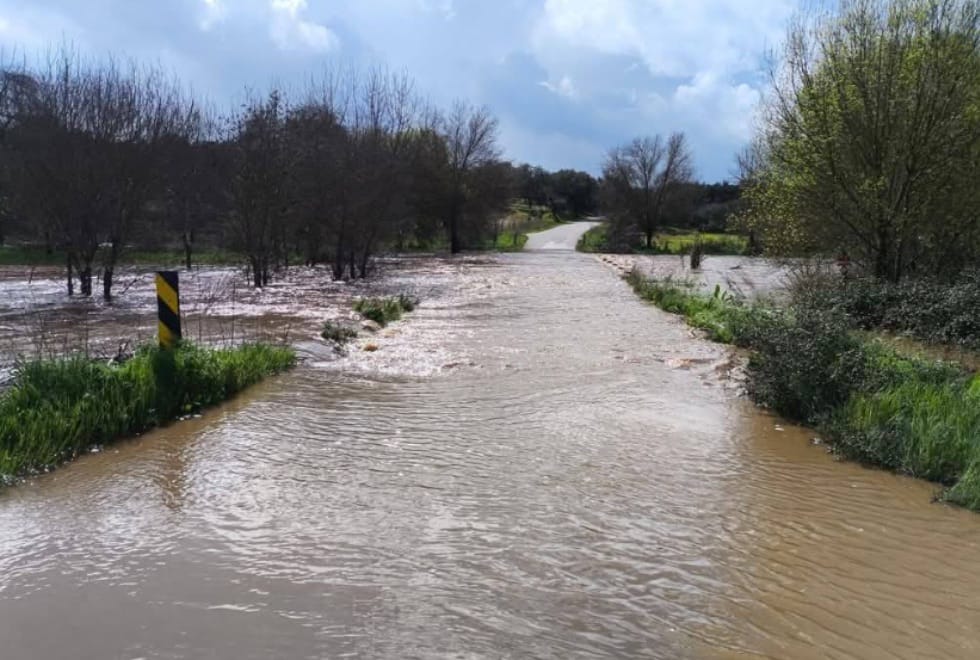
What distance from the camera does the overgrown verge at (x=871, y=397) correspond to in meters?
6.04

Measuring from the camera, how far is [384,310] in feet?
52.4

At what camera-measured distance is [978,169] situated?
531 inches

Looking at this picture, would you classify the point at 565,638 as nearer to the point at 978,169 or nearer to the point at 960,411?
the point at 960,411

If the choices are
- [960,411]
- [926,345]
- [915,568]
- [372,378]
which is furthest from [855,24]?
[915,568]

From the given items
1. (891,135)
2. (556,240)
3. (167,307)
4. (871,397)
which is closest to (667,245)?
(556,240)

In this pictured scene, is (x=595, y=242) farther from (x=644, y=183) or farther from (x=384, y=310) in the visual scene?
(x=384, y=310)

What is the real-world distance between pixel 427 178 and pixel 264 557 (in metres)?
46.8

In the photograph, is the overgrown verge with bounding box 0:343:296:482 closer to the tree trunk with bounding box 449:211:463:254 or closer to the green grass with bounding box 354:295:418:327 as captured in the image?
the green grass with bounding box 354:295:418:327

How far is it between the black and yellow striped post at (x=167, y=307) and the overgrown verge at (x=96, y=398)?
17 cm

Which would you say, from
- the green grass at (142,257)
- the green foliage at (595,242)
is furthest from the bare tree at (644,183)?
the green grass at (142,257)

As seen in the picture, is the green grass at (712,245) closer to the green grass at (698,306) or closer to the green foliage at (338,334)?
the green grass at (698,306)

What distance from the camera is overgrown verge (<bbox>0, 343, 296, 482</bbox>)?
231 inches

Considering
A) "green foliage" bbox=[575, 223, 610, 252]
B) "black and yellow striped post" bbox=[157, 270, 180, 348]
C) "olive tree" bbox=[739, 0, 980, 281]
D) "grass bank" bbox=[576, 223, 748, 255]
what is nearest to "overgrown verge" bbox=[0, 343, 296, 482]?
"black and yellow striped post" bbox=[157, 270, 180, 348]

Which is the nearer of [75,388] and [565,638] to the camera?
[565,638]
